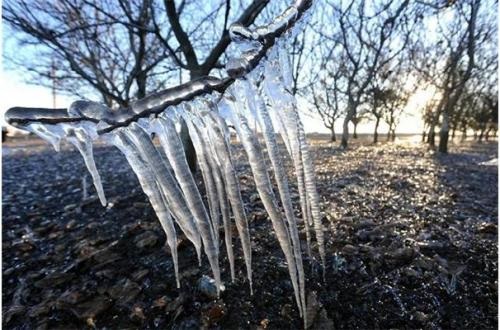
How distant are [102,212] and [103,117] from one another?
3.95 metres

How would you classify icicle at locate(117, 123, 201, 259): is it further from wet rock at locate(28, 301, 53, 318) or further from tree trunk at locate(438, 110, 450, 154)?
tree trunk at locate(438, 110, 450, 154)

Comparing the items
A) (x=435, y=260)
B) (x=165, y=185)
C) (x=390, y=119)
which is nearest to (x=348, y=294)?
(x=435, y=260)

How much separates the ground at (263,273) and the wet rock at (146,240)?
0.05ft

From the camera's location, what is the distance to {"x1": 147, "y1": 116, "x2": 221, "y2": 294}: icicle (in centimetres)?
110

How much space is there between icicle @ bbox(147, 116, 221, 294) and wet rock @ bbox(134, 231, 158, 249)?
2.04m

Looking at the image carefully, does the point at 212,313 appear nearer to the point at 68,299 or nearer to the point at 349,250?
the point at 68,299

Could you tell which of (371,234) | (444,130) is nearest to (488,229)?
(371,234)

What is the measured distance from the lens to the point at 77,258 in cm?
307

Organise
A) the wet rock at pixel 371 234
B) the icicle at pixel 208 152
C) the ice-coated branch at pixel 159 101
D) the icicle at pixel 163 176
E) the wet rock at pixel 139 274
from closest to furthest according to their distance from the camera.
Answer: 1. the ice-coated branch at pixel 159 101
2. the icicle at pixel 163 176
3. the icicle at pixel 208 152
4. the wet rock at pixel 139 274
5. the wet rock at pixel 371 234

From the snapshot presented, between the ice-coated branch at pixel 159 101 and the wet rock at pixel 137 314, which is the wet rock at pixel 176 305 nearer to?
the wet rock at pixel 137 314

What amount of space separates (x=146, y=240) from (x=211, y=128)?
7.99 feet

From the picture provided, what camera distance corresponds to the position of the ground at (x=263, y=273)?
2104 mm

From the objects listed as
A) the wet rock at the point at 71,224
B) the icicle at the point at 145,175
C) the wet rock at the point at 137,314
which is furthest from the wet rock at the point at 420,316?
the wet rock at the point at 71,224

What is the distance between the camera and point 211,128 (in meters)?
1.22
